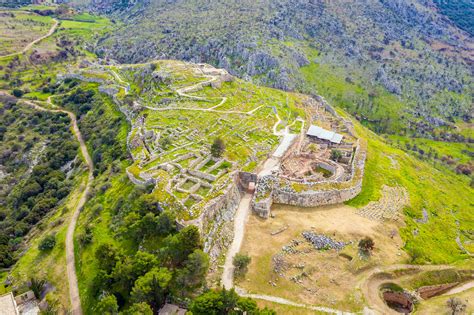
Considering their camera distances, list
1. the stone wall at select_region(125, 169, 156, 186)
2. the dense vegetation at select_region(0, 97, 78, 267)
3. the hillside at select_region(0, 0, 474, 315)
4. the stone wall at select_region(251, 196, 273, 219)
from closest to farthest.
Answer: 1. the hillside at select_region(0, 0, 474, 315)
2. the stone wall at select_region(251, 196, 273, 219)
3. the stone wall at select_region(125, 169, 156, 186)
4. the dense vegetation at select_region(0, 97, 78, 267)

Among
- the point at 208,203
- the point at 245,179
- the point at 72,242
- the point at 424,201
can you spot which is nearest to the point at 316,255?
the point at 208,203

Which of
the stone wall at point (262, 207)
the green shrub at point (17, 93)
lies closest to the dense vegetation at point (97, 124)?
the green shrub at point (17, 93)

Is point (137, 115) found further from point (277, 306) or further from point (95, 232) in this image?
point (277, 306)

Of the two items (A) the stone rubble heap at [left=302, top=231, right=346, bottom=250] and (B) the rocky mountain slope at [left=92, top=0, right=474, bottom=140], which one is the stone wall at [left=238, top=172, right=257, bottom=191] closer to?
(A) the stone rubble heap at [left=302, top=231, right=346, bottom=250]

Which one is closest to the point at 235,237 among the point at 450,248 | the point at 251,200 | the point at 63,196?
the point at 251,200

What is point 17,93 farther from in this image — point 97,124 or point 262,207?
point 262,207

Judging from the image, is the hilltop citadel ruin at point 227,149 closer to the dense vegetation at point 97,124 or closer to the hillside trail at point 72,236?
the dense vegetation at point 97,124

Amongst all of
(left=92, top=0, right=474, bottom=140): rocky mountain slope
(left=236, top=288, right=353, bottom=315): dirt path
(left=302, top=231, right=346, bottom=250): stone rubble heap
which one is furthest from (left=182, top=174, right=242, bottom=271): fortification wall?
(left=92, top=0, right=474, bottom=140): rocky mountain slope
